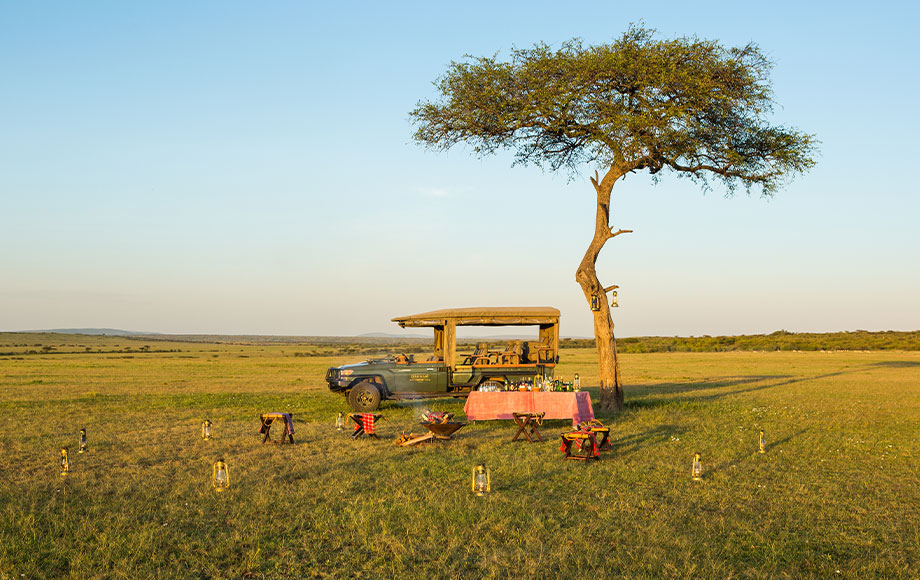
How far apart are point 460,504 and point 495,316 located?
9446mm

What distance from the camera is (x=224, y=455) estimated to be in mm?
11336

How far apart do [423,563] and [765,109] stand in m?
16.9

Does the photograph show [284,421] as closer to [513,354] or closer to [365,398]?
[365,398]

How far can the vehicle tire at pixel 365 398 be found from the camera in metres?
17.3

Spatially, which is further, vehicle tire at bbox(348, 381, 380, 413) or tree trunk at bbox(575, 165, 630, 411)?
tree trunk at bbox(575, 165, 630, 411)

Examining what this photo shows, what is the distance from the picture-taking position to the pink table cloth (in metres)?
13.9

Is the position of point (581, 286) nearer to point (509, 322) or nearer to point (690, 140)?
point (509, 322)

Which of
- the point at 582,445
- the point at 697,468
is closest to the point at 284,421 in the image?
the point at 582,445

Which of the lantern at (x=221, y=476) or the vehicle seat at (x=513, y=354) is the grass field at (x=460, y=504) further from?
the vehicle seat at (x=513, y=354)

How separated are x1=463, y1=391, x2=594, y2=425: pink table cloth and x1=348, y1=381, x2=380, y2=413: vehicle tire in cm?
405

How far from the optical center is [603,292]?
61.5 feet

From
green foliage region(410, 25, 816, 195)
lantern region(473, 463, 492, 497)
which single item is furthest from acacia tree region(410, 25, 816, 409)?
lantern region(473, 463, 492, 497)

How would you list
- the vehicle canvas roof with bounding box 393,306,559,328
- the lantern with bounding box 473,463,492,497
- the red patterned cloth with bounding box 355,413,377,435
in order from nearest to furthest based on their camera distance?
the lantern with bounding box 473,463,492,497, the red patterned cloth with bounding box 355,413,377,435, the vehicle canvas roof with bounding box 393,306,559,328

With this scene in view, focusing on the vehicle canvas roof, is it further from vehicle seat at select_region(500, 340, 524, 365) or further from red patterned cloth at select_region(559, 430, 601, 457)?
red patterned cloth at select_region(559, 430, 601, 457)
